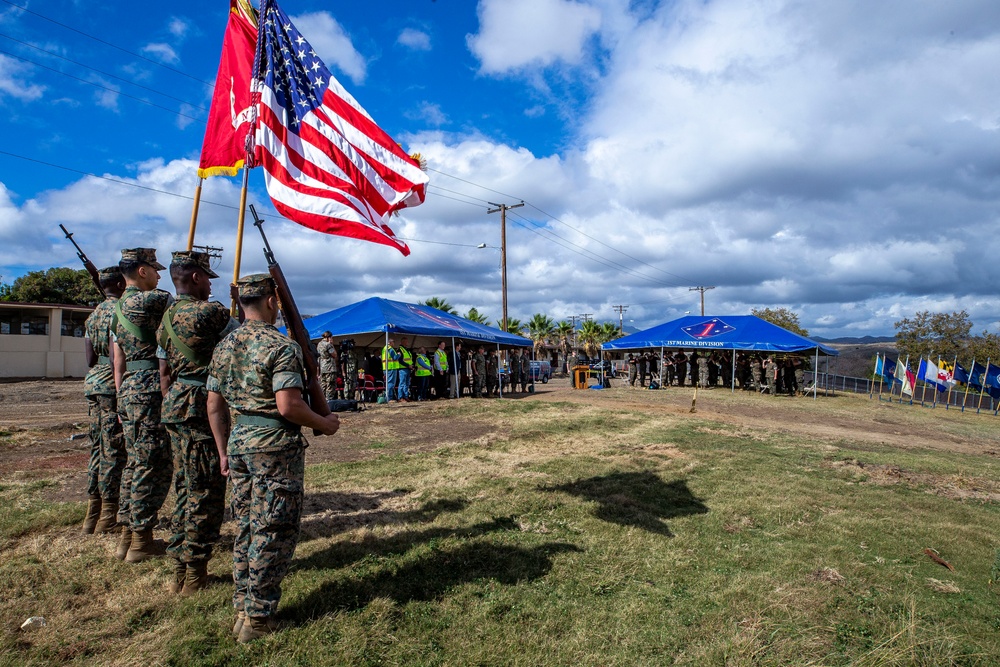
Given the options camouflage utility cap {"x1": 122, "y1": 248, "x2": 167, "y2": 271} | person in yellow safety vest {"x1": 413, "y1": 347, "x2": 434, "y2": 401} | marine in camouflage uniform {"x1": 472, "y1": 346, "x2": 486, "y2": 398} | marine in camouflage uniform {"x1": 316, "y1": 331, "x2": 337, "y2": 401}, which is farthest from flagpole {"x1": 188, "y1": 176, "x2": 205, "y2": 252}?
marine in camouflage uniform {"x1": 472, "y1": 346, "x2": 486, "y2": 398}

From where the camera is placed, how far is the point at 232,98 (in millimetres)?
5828

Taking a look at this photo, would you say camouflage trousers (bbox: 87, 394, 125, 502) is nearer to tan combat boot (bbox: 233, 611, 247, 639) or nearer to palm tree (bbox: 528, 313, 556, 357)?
tan combat boot (bbox: 233, 611, 247, 639)

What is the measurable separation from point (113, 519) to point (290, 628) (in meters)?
2.34

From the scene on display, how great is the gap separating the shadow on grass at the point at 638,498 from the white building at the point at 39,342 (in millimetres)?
28831

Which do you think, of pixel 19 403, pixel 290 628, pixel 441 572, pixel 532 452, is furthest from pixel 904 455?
pixel 19 403

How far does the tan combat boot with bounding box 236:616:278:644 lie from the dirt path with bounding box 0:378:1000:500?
368 cm

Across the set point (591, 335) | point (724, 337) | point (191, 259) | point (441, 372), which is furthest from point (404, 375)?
point (591, 335)

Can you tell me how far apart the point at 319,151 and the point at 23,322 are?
31.6 m

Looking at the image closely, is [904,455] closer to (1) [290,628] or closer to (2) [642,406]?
(2) [642,406]

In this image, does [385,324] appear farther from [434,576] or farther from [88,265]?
[434,576]

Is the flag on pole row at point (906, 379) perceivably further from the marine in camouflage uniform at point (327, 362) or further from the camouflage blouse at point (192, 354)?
the camouflage blouse at point (192, 354)

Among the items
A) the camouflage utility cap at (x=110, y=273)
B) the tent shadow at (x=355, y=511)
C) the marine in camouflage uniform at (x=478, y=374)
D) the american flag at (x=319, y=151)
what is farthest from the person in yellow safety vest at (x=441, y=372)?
the camouflage utility cap at (x=110, y=273)

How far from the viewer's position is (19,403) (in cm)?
1529

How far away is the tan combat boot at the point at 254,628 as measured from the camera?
280cm
